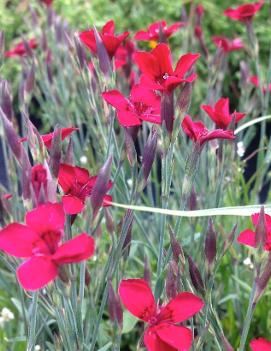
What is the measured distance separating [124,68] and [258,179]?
0.39 m

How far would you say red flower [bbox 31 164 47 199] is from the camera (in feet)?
1.97

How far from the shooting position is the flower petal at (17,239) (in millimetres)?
546

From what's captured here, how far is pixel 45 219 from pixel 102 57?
345 millimetres

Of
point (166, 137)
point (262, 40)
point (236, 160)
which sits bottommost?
point (262, 40)

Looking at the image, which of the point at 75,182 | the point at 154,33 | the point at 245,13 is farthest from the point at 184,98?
the point at 245,13

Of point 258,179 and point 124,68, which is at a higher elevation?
point 124,68

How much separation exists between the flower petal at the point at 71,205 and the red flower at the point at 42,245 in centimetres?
5

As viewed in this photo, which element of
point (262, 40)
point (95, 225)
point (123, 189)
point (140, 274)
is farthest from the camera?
point (262, 40)

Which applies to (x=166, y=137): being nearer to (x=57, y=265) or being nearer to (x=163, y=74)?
(x=163, y=74)

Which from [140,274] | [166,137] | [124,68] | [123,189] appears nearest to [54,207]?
[166,137]

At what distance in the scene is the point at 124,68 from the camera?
1.47m

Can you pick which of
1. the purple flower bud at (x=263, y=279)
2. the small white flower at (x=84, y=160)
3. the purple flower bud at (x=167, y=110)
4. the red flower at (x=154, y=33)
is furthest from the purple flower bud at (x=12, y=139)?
the small white flower at (x=84, y=160)

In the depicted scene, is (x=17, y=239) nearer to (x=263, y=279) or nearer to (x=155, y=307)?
(x=155, y=307)

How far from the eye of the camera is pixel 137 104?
755 millimetres
